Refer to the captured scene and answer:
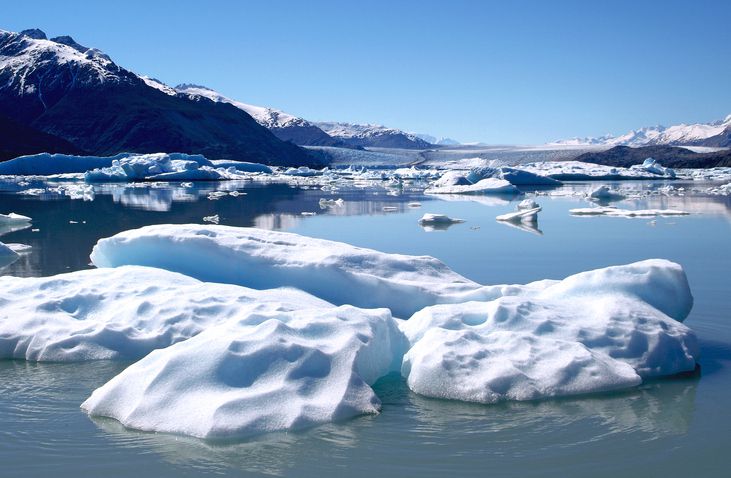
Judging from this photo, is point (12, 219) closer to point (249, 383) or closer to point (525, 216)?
point (525, 216)

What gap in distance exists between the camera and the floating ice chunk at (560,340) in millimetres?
4105

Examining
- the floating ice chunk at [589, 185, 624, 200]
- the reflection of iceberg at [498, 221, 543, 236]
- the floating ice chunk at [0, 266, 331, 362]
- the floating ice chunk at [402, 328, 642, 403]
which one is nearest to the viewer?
the floating ice chunk at [402, 328, 642, 403]

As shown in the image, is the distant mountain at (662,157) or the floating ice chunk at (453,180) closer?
the floating ice chunk at (453,180)

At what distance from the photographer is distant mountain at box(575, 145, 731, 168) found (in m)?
62.8

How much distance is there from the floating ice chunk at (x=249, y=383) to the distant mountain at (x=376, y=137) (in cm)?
13635

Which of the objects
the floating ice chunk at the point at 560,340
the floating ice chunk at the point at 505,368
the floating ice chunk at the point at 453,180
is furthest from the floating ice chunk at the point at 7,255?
the floating ice chunk at the point at 453,180

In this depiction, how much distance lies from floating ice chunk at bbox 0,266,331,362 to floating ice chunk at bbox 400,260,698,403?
1.14 meters

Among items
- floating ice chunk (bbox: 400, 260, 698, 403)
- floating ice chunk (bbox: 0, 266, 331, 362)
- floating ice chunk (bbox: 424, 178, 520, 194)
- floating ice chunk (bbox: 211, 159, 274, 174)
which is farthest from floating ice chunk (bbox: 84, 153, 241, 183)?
floating ice chunk (bbox: 400, 260, 698, 403)

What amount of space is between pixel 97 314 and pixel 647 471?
376 centimetres

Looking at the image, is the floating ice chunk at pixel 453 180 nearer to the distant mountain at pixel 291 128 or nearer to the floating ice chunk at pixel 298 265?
the floating ice chunk at pixel 298 265

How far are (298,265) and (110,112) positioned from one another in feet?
256

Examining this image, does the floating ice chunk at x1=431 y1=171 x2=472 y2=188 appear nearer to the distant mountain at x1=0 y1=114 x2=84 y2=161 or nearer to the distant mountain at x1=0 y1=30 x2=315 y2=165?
the distant mountain at x1=0 y1=114 x2=84 y2=161

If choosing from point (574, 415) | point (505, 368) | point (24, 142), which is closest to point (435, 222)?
point (505, 368)

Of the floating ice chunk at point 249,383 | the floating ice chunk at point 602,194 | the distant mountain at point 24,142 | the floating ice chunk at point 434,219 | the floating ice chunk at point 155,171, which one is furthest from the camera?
the distant mountain at point 24,142
